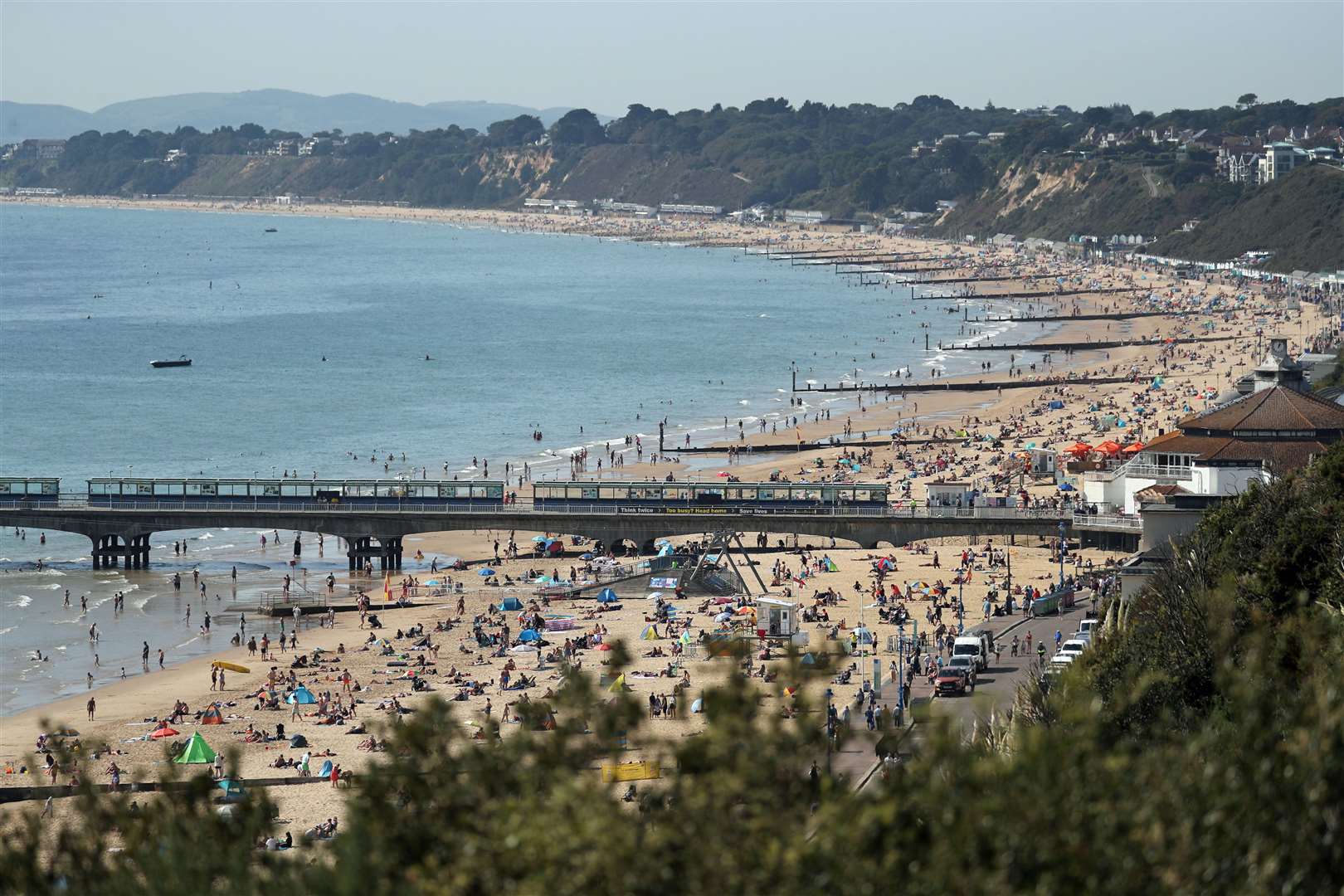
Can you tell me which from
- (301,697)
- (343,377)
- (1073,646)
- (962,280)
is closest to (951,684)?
(1073,646)

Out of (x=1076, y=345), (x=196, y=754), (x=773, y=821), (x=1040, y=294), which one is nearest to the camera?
(x=773, y=821)

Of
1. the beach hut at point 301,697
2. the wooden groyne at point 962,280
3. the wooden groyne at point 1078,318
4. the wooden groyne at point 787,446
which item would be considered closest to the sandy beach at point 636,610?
the beach hut at point 301,697

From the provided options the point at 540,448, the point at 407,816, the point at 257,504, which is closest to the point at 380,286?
the point at 540,448

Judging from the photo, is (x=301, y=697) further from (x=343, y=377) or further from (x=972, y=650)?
(x=343, y=377)

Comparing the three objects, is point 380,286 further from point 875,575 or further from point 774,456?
point 875,575

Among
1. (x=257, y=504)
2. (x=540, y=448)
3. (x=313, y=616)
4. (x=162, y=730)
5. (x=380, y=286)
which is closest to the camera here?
(x=162, y=730)

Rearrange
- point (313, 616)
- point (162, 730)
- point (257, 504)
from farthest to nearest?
point (257, 504) < point (313, 616) < point (162, 730)

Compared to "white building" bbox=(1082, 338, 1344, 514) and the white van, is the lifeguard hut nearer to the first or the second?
the white van
